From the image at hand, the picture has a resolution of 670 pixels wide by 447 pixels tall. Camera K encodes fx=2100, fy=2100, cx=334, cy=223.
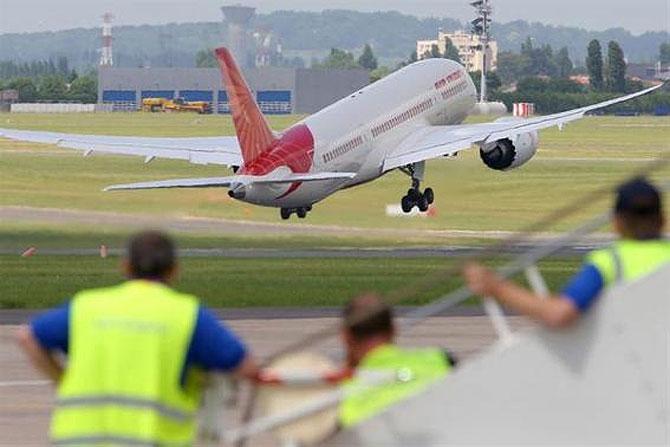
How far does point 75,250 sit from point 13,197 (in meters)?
16.9

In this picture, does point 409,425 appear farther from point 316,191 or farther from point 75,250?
point 316,191

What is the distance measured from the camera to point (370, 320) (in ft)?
29.4

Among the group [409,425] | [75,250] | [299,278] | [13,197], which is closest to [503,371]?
[409,425]

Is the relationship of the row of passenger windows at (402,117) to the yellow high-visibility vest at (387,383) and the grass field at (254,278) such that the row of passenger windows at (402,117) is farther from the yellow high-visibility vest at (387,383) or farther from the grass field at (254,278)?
the yellow high-visibility vest at (387,383)

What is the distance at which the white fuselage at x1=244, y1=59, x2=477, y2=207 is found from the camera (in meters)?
59.8

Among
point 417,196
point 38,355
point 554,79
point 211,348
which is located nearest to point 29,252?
point 417,196

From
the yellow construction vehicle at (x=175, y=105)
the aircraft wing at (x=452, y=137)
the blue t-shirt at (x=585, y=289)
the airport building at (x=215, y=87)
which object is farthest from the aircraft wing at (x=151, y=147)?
the yellow construction vehicle at (x=175, y=105)

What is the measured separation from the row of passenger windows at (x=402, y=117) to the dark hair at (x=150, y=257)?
53.0 m

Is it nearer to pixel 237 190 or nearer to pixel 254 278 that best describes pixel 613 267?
pixel 254 278

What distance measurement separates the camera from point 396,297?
881 cm

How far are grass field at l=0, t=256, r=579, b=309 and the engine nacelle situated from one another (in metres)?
16.3

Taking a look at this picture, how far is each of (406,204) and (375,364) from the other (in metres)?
50.9

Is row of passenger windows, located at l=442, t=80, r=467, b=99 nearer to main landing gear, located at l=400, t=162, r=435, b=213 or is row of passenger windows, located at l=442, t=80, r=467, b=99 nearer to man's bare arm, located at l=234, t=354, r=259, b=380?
main landing gear, located at l=400, t=162, r=435, b=213

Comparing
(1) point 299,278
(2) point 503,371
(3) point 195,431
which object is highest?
(2) point 503,371
